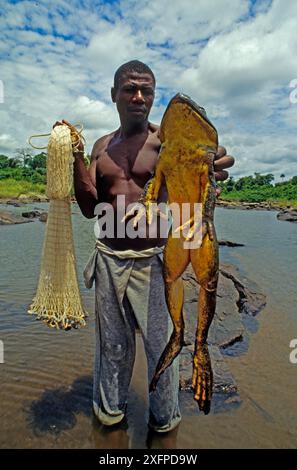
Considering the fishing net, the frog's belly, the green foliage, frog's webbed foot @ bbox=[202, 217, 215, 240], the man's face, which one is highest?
the green foliage

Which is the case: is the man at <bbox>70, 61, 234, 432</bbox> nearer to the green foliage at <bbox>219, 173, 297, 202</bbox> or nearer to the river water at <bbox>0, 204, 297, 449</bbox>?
the river water at <bbox>0, 204, 297, 449</bbox>

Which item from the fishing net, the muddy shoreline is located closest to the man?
the fishing net

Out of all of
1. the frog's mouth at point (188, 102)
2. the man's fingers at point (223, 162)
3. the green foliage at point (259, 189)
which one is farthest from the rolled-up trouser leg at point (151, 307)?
the green foliage at point (259, 189)

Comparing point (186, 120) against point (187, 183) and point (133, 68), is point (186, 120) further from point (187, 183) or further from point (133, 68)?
point (133, 68)

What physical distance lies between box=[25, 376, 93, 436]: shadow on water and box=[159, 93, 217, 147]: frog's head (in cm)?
262

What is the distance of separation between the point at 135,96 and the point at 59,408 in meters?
2.77

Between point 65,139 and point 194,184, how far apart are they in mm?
972

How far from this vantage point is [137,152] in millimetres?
2719

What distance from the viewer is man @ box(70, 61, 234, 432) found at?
106 inches

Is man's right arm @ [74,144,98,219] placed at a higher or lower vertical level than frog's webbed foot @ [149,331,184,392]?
higher

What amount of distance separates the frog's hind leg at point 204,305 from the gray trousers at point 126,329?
58 cm

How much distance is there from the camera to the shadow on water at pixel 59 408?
325cm
